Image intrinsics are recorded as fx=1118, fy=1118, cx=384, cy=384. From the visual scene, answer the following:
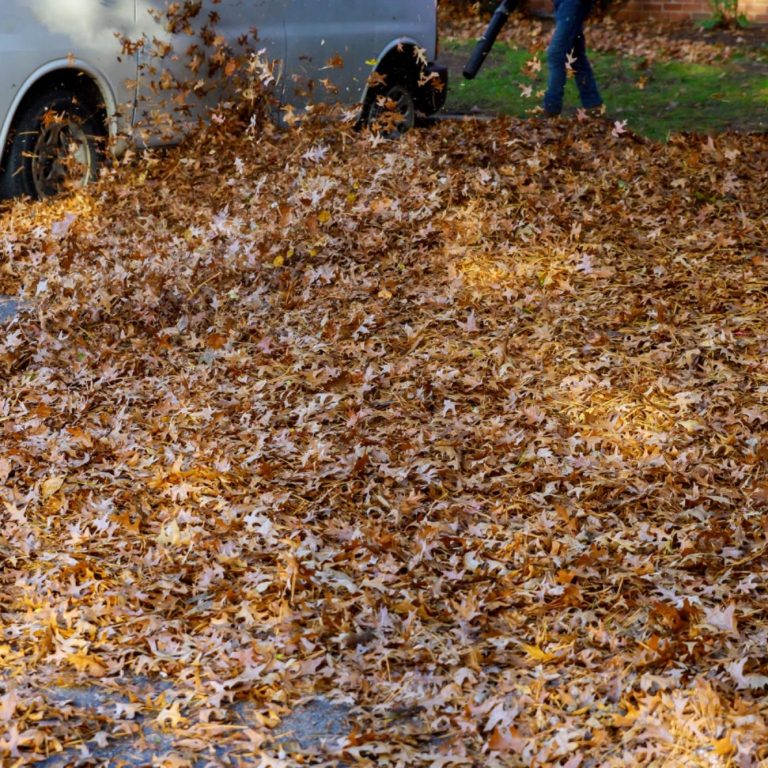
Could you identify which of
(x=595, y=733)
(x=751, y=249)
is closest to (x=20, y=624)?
(x=595, y=733)

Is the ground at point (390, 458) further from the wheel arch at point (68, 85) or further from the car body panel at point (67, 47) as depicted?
the car body panel at point (67, 47)

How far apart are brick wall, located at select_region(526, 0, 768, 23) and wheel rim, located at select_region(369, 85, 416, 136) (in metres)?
7.66

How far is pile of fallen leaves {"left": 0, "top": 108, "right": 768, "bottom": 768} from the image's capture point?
11.7ft

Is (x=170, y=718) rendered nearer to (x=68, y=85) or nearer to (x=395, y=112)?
(x=68, y=85)

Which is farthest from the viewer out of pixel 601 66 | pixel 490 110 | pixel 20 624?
pixel 601 66

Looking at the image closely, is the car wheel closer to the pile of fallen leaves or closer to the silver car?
the silver car

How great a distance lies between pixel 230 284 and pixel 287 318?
532 mm

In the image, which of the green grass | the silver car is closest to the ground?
the silver car

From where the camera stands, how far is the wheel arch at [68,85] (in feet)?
23.0

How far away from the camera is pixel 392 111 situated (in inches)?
364

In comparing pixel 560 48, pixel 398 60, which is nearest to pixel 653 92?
pixel 560 48

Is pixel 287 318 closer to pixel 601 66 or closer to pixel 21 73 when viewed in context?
pixel 21 73

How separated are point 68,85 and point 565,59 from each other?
186 inches

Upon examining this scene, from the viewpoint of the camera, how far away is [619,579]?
4.07m
